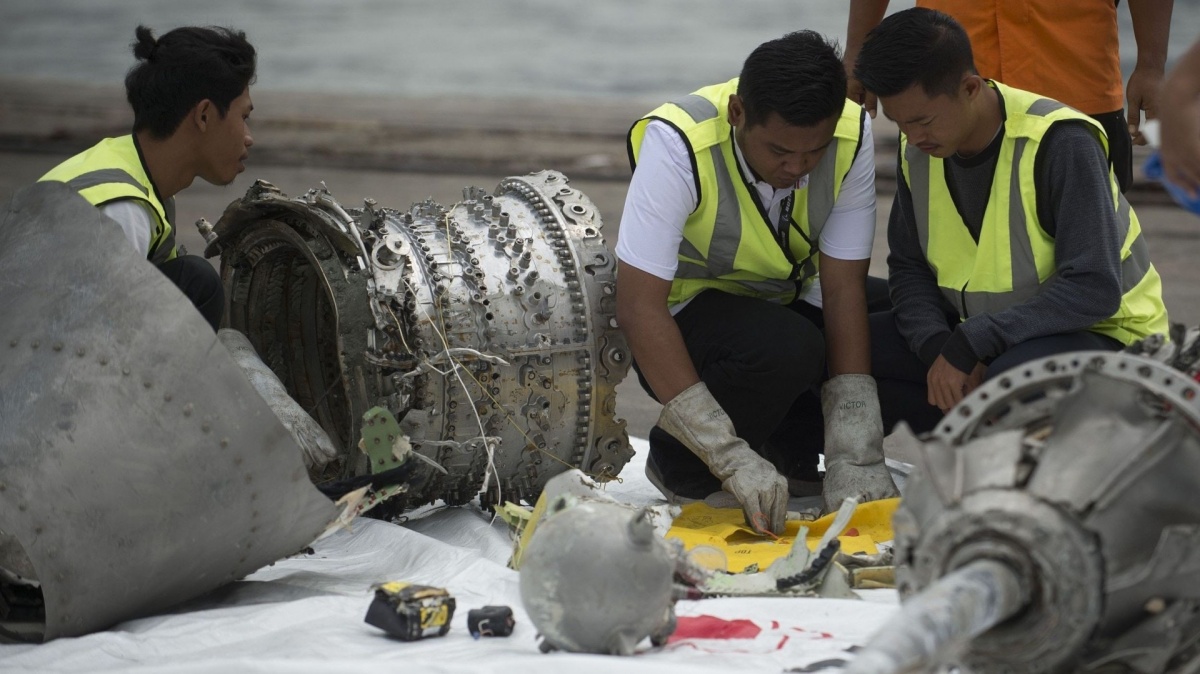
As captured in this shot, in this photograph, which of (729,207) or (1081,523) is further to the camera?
(729,207)

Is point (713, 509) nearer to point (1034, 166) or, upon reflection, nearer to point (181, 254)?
point (1034, 166)

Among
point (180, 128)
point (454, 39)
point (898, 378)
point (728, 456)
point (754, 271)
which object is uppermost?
point (454, 39)

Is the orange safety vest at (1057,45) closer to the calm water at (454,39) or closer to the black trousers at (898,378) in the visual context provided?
the black trousers at (898,378)

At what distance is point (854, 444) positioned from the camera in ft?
9.91

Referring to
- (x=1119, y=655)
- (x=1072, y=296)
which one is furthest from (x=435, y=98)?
(x=1119, y=655)

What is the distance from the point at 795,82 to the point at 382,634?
1.34m

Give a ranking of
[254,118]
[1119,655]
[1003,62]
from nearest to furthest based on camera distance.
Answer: [1119,655] → [1003,62] → [254,118]

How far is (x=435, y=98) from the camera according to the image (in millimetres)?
10766

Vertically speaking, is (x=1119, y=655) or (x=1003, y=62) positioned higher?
(x=1003, y=62)

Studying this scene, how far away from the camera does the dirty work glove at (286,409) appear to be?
284 centimetres

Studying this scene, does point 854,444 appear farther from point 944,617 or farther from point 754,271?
point 944,617

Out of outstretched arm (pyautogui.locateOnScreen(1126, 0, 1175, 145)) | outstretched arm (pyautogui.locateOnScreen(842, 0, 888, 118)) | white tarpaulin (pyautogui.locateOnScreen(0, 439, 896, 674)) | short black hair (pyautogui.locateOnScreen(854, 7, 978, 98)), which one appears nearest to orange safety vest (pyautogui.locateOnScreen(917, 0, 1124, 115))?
outstretched arm (pyautogui.locateOnScreen(1126, 0, 1175, 145))

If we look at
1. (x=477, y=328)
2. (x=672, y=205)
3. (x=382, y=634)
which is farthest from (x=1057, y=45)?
(x=382, y=634)

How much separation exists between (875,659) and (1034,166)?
1.67 metres
